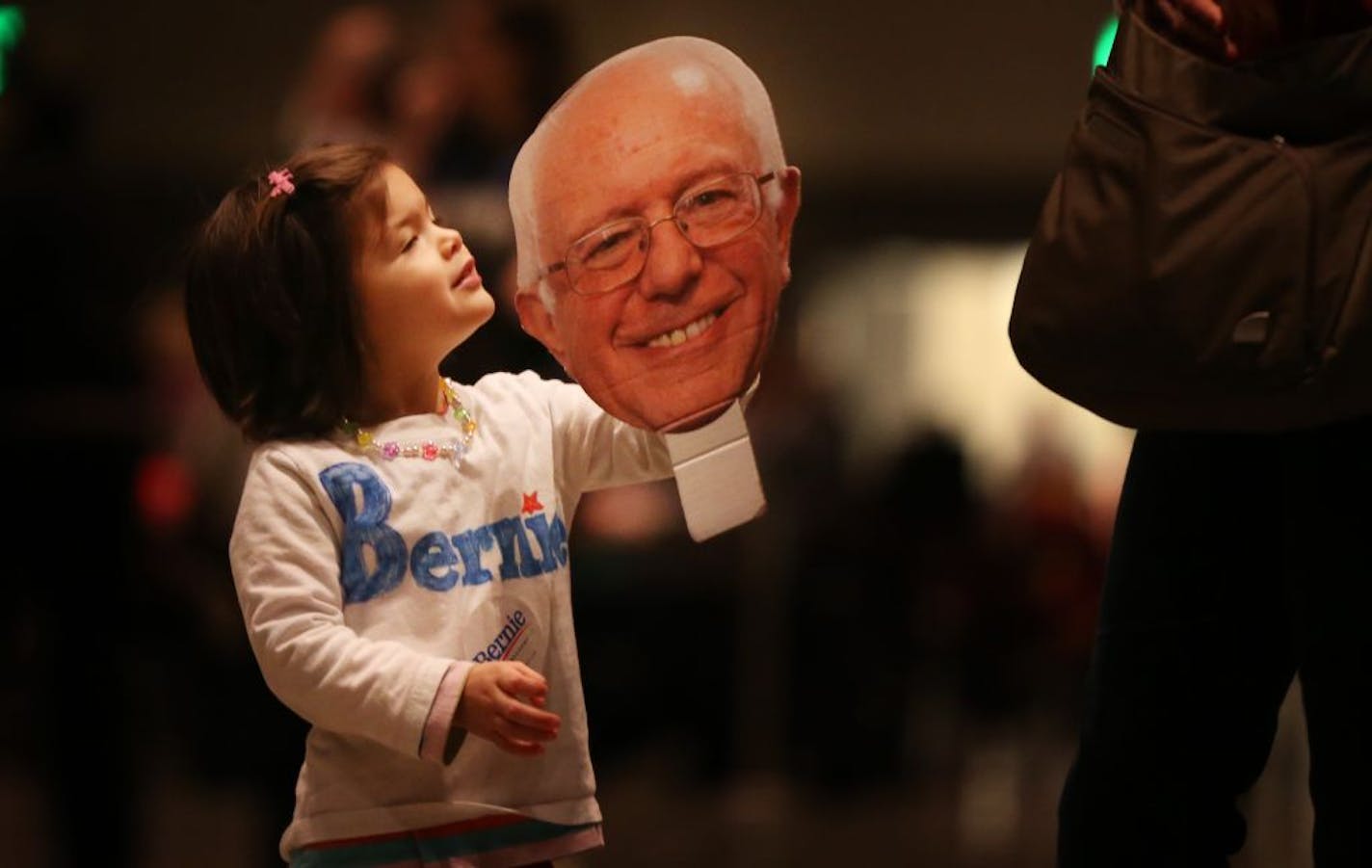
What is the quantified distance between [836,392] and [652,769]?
2.73ft

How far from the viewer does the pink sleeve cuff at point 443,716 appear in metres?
1.52

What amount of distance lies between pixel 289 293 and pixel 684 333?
340 mm

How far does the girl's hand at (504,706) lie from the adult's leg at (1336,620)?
0.60 m

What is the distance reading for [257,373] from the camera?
1625mm

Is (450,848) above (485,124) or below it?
below

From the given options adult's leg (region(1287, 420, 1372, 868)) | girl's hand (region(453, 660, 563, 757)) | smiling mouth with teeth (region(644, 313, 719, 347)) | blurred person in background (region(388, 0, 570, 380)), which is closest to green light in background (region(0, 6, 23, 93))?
blurred person in background (region(388, 0, 570, 380))

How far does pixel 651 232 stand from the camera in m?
1.63

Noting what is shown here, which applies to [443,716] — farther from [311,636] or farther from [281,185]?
[281,185]

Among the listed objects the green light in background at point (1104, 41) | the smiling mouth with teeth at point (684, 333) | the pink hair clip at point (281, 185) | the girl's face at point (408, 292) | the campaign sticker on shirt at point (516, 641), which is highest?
the green light in background at point (1104, 41)

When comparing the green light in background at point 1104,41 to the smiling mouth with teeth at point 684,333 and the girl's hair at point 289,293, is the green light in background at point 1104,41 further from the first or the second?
the girl's hair at point 289,293

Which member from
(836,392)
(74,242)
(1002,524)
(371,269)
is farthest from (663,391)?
(1002,524)

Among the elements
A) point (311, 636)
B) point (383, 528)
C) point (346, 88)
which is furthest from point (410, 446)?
point (346, 88)

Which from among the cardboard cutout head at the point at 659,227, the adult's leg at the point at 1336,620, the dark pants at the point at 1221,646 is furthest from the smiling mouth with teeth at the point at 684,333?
the adult's leg at the point at 1336,620

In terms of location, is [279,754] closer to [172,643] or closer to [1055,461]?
[172,643]
